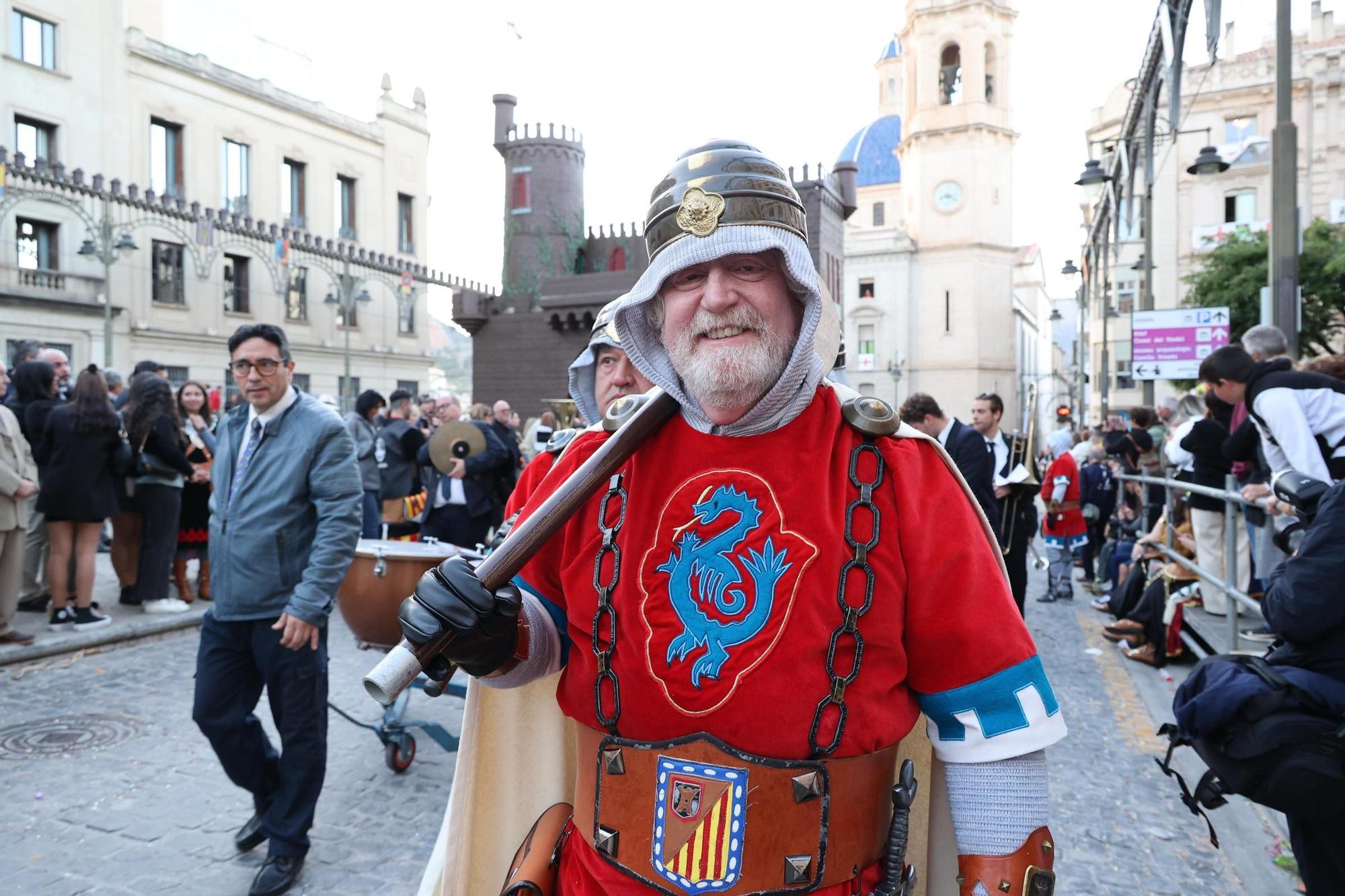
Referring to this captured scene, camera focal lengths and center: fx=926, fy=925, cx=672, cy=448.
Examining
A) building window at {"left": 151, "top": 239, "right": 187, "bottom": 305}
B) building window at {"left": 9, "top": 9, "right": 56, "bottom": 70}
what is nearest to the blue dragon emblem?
building window at {"left": 9, "top": 9, "right": 56, "bottom": 70}

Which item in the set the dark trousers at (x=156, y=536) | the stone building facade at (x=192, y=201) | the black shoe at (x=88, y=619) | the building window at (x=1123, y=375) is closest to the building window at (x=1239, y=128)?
the building window at (x=1123, y=375)

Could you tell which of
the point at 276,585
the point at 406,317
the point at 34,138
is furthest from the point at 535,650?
the point at 406,317

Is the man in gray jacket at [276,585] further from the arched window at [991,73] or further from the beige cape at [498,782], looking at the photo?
the arched window at [991,73]

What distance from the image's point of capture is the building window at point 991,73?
55616 millimetres

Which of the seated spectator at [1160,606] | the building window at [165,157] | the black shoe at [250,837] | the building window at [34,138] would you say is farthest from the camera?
the building window at [165,157]

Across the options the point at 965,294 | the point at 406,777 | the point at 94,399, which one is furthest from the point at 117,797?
the point at 965,294

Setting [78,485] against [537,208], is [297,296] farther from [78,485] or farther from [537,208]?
[78,485]

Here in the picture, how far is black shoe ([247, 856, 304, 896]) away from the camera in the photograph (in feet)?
11.8

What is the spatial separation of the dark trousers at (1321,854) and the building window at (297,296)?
36.8m

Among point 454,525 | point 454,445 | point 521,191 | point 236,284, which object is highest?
point 521,191

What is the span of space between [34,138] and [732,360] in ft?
112

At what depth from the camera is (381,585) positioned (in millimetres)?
4535

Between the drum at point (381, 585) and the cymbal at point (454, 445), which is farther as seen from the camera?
the cymbal at point (454, 445)

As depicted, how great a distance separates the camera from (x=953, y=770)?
65.1 inches
